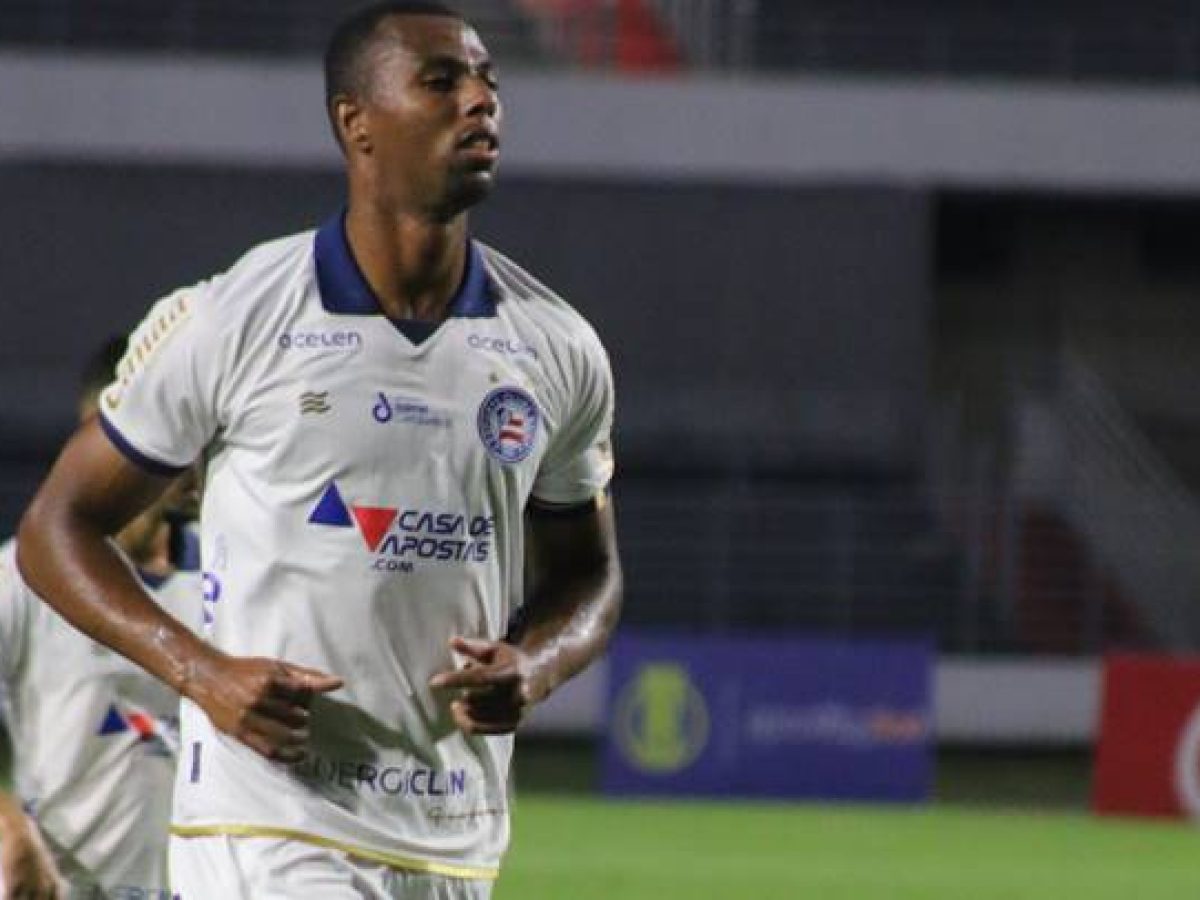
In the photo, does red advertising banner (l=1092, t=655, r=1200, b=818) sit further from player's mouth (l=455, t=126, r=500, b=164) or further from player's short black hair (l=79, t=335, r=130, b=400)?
player's mouth (l=455, t=126, r=500, b=164)

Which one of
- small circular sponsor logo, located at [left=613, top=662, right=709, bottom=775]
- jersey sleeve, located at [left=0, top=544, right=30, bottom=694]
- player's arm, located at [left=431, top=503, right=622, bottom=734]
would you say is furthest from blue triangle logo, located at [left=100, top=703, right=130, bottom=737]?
small circular sponsor logo, located at [left=613, top=662, right=709, bottom=775]

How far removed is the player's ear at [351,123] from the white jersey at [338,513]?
0.14 meters

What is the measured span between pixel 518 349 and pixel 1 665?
2.07 metres

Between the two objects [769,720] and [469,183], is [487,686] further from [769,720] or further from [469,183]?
[769,720]

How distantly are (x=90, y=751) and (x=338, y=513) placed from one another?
2.01m

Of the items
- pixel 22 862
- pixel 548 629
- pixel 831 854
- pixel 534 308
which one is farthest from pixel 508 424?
pixel 831 854

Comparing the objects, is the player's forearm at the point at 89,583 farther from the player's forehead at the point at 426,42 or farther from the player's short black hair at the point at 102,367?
the player's short black hair at the point at 102,367

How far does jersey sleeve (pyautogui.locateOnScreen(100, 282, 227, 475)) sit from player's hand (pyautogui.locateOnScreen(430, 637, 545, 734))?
0.44m

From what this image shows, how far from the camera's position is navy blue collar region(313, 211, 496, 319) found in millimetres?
4363

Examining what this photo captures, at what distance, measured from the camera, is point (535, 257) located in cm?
2502

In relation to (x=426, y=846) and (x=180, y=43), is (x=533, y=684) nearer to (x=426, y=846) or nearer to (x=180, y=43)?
(x=426, y=846)

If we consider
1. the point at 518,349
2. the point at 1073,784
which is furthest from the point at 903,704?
the point at 518,349

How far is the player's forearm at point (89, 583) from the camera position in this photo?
436 centimetres

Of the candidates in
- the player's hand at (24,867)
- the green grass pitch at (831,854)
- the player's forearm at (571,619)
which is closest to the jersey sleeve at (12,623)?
the player's hand at (24,867)
